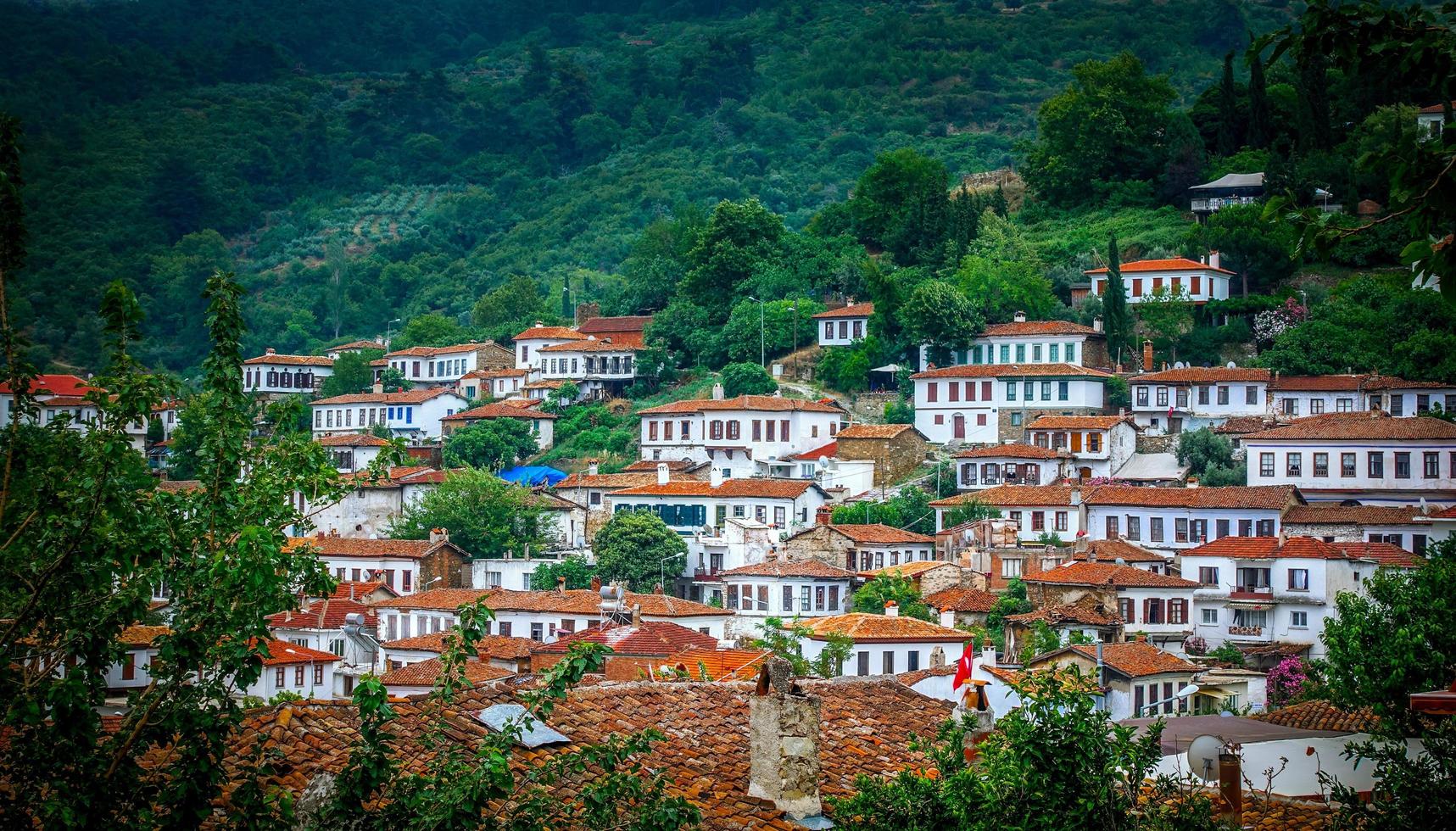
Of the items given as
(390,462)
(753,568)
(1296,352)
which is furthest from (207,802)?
(1296,352)

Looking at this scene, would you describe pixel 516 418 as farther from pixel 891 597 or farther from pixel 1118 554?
pixel 1118 554

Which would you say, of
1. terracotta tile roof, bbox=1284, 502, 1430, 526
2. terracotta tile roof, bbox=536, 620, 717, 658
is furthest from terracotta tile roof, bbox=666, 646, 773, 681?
terracotta tile roof, bbox=1284, 502, 1430, 526

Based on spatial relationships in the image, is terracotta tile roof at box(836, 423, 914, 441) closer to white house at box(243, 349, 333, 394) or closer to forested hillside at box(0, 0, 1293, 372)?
white house at box(243, 349, 333, 394)

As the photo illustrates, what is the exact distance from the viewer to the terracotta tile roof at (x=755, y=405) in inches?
2367

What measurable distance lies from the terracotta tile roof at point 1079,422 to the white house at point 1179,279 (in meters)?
10.1

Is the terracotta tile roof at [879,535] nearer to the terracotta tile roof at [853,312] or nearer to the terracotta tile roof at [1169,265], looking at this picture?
the terracotta tile roof at [853,312]

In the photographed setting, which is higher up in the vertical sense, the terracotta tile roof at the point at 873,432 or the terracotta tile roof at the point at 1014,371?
the terracotta tile roof at the point at 1014,371

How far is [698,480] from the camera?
5650cm

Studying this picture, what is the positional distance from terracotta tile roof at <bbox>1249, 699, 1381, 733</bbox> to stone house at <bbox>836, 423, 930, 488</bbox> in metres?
35.4

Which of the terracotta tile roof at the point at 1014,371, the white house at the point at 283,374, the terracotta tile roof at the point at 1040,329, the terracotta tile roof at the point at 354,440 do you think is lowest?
the terracotta tile roof at the point at 354,440

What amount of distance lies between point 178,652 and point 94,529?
36.6 inches

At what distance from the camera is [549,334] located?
79.9 metres

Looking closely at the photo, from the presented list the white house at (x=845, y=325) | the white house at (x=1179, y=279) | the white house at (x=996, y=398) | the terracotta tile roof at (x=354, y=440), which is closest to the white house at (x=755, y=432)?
the white house at (x=996, y=398)

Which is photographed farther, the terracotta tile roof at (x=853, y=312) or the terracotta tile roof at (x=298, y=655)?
the terracotta tile roof at (x=853, y=312)
